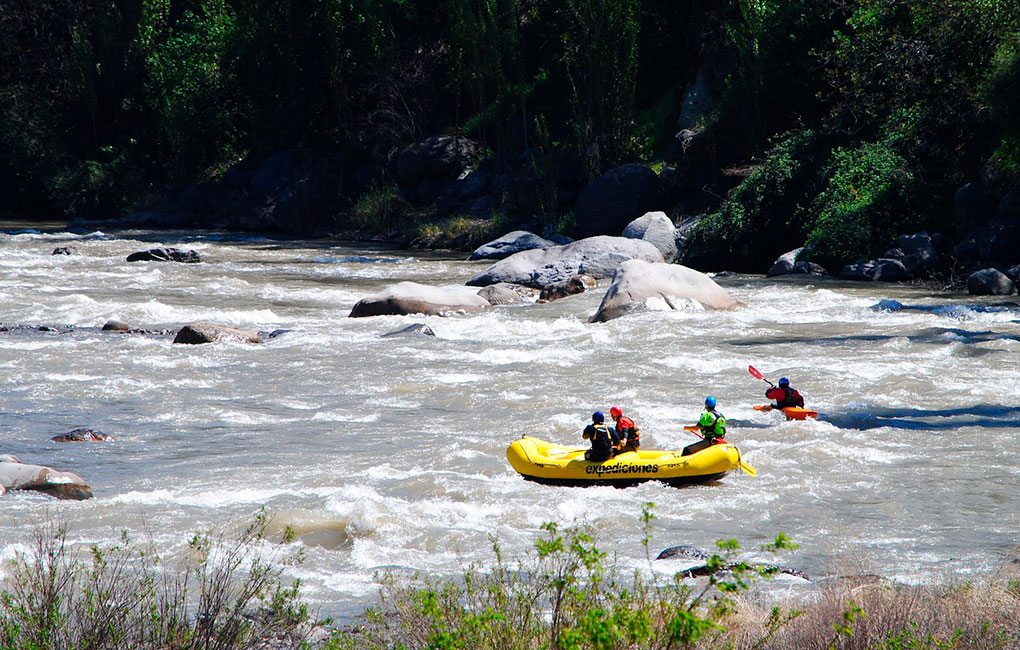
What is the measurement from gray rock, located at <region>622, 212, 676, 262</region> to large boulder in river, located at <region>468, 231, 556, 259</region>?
6.04ft

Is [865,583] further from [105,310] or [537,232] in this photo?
[537,232]

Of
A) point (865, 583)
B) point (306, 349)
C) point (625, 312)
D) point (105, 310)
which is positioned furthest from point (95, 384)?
point (865, 583)

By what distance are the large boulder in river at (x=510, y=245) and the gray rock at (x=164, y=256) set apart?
5.98 meters

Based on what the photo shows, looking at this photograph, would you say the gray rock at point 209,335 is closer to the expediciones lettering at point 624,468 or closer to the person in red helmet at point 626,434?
the person in red helmet at point 626,434

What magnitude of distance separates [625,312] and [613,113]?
13.5m


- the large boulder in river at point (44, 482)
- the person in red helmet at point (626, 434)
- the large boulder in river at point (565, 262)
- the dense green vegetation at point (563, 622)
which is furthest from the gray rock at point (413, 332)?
the dense green vegetation at point (563, 622)

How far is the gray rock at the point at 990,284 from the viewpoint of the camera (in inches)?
623

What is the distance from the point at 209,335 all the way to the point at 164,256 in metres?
9.72

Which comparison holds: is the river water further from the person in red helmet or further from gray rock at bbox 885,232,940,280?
gray rock at bbox 885,232,940,280

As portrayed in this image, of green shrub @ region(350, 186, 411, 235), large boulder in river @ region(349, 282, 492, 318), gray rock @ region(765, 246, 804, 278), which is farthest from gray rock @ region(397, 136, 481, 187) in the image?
large boulder in river @ region(349, 282, 492, 318)

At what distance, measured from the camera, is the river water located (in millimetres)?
6398

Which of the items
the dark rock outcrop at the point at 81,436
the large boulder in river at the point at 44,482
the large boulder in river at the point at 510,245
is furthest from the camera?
the large boulder in river at the point at 510,245

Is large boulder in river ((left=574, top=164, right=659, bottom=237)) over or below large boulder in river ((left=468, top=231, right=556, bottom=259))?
over

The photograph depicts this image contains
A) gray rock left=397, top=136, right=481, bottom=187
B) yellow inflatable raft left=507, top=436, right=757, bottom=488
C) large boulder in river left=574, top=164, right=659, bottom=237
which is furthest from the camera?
gray rock left=397, top=136, right=481, bottom=187
